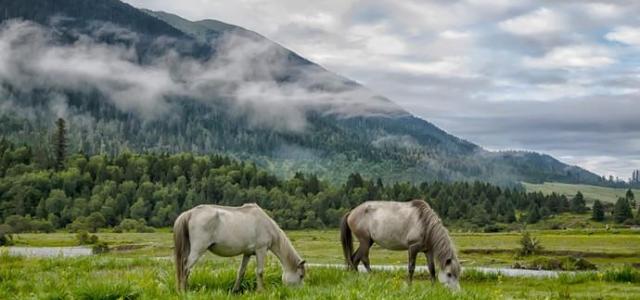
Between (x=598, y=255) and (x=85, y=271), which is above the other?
(x=85, y=271)

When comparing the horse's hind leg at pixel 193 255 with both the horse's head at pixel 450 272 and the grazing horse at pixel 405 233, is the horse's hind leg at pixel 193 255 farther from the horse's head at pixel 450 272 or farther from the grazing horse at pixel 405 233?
the horse's head at pixel 450 272

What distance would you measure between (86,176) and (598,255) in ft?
451

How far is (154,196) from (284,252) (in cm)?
15811

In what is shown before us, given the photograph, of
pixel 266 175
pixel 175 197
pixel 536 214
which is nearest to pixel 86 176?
pixel 175 197

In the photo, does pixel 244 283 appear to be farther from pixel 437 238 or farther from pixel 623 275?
pixel 623 275

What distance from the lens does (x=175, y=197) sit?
17088 centimetres

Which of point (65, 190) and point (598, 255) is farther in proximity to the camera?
point (65, 190)

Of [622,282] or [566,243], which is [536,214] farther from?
[622,282]

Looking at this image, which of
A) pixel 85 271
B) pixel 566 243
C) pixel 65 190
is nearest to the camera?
pixel 85 271

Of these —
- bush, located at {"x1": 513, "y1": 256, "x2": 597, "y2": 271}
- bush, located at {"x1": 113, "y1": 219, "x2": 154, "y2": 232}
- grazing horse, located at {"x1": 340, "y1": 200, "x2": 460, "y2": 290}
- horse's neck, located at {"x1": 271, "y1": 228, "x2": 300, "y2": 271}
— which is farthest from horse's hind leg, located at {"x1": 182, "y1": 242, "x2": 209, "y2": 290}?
bush, located at {"x1": 113, "y1": 219, "x2": 154, "y2": 232}

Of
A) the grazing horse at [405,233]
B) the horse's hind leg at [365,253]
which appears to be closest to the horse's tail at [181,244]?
the grazing horse at [405,233]

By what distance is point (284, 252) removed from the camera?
1794 cm

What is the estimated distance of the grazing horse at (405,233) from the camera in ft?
70.0

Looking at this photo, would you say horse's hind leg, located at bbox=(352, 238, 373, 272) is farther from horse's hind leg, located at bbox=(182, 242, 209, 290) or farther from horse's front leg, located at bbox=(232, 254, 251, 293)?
horse's hind leg, located at bbox=(182, 242, 209, 290)
